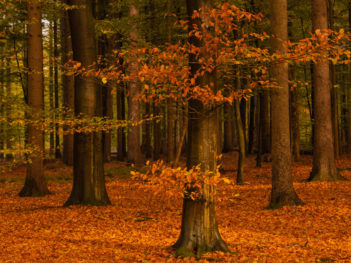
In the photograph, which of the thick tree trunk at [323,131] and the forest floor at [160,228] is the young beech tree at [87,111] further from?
the thick tree trunk at [323,131]

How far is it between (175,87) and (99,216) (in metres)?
6.07

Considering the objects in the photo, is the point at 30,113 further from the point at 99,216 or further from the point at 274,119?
the point at 274,119

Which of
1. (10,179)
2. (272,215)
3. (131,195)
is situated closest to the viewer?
(272,215)

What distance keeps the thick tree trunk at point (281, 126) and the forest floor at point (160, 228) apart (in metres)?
0.51

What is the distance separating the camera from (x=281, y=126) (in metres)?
10.6

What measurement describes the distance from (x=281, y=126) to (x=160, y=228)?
14.7ft

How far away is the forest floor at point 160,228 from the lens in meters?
6.68

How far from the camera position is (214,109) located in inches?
241

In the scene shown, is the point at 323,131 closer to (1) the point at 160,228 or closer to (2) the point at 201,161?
(1) the point at 160,228

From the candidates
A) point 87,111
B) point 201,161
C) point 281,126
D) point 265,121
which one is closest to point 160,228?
point 201,161

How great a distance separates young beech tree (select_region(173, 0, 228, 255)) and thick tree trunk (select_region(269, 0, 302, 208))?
480 centimetres

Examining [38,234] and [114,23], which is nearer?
[38,234]

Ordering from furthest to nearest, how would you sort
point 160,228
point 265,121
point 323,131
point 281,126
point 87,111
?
point 265,121 < point 323,131 < point 87,111 < point 281,126 < point 160,228

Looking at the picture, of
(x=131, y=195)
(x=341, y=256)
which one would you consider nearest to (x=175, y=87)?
(x=341, y=256)
